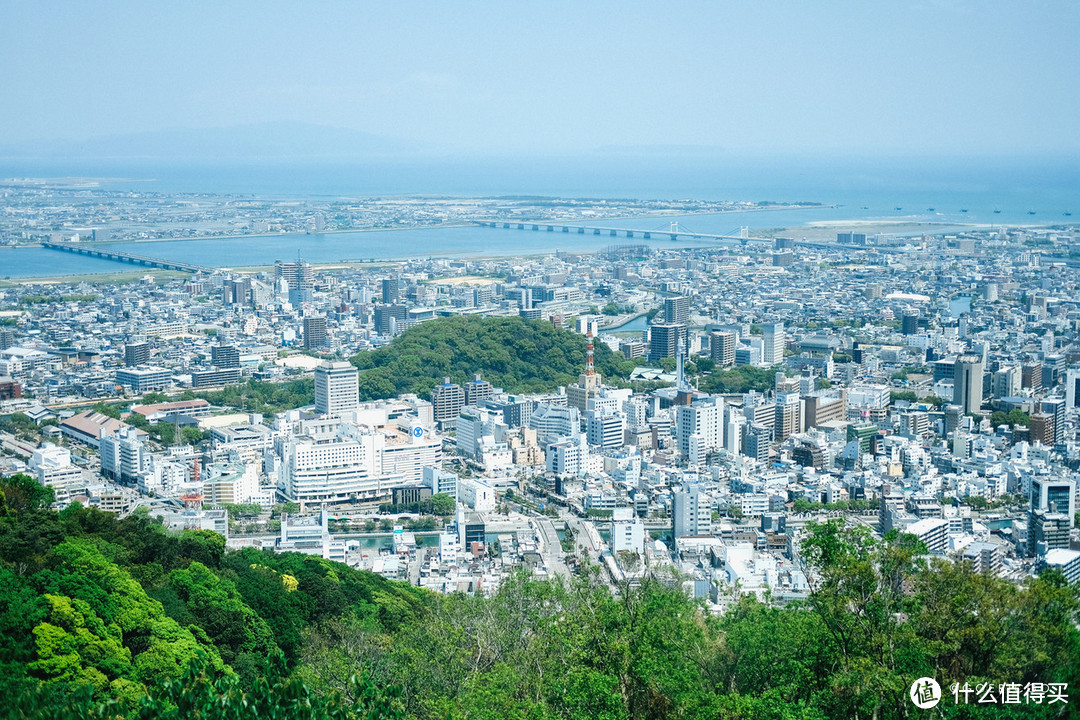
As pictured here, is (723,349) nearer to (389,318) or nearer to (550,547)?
(389,318)

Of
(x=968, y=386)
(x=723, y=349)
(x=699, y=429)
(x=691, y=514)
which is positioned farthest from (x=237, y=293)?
(x=691, y=514)

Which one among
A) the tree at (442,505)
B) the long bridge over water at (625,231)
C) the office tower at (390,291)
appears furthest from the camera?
the long bridge over water at (625,231)

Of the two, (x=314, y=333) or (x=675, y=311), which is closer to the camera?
(x=314, y=333)

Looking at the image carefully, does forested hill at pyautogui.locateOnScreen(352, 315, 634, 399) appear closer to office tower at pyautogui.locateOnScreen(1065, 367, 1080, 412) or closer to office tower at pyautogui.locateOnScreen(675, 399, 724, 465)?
office tower at pyautogui.locateOnScreen(675, 399, 724, 465)

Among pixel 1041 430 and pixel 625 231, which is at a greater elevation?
pixel 625 231

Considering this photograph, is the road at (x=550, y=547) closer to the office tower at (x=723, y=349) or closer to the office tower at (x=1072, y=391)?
the office tower at (x=1072, y=391)

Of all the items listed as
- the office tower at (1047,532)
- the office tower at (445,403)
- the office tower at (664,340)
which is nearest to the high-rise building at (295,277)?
the office tower at (664,340)
